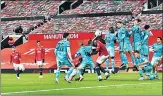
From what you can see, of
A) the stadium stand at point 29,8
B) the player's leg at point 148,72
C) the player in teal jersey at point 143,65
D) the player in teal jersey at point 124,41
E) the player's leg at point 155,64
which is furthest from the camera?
the stadium stand at point 29,8

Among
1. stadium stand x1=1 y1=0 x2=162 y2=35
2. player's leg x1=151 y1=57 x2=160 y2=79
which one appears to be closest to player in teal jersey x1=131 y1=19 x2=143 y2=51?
player's leg x1=151 y1=57 x2=160 y2=79

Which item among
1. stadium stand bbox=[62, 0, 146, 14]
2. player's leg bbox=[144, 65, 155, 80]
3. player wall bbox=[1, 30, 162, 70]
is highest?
stadium stand bbox=[62, 0, 146, 14]

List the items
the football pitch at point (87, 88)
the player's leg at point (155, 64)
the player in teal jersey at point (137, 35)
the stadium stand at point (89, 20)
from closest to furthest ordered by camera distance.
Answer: the football pitch at point (87, 88), the player's leg at point (155, 64), the player in teal jersey at point (137, 35), the stadium stand at point (89, 20)

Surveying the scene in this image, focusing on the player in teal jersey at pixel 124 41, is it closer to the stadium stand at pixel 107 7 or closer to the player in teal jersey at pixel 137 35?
the player in teal jersey at pixel 137 35

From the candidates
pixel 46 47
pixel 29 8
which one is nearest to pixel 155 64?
pixel 46 47

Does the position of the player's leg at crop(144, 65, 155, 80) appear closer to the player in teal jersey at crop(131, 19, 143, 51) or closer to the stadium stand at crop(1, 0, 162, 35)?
Answer: the player in teal jersey at crop(131, 19, 143, 51)

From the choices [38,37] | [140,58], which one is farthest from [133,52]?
[38,37]

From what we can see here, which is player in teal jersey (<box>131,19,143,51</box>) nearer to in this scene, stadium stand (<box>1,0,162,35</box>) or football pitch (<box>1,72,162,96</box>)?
football pitch (<box>1,72,162,96</box>)

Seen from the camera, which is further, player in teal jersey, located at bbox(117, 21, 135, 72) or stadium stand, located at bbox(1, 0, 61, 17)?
stadium stand, located at bbox(1, 0, 61, 17)

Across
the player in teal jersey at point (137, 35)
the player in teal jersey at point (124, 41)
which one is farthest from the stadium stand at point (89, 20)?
the player in teal jersey at point (137, 35)

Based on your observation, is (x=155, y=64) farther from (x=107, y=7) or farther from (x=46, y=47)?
(x=107, y=7)

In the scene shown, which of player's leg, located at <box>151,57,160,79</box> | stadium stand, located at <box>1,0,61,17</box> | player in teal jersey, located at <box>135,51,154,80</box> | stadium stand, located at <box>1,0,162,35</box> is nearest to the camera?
player in teal jersey, located at <box>135,51,154,80</box>

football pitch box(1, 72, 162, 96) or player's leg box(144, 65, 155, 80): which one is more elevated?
football pitch box(1, 72, 162, 96)

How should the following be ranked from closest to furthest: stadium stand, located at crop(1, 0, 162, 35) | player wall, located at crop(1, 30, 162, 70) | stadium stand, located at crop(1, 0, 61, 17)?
player wall, located at crop(1, 30, 162, 70)
stadium stand, located at crop(1, 0, 162, 35)
stadium stand, located at crop(1, 0, 61, 17)
